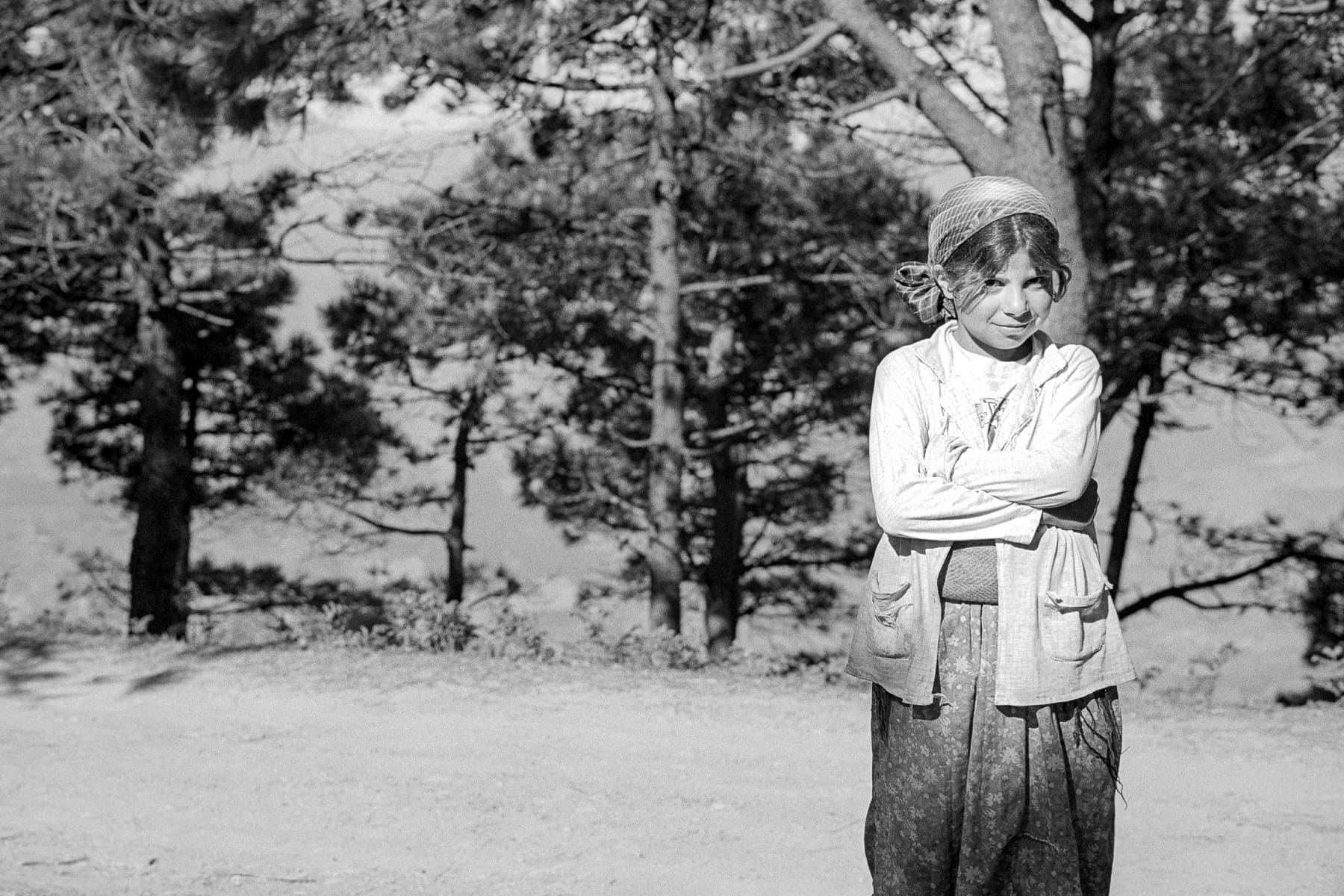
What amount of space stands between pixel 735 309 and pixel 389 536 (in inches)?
262

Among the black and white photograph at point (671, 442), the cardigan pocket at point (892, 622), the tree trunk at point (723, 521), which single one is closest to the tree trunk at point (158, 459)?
the black and white photograph at point (671, 442)

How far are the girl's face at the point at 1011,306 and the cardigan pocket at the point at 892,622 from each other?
0.50 meters

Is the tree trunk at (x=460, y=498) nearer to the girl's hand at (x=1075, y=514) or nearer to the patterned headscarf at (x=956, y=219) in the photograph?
the patterned headscarf at (x=956, y=219)

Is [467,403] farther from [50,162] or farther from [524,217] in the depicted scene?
[50,162]

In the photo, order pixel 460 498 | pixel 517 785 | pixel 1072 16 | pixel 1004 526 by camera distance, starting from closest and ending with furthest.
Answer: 1. pixel 1004 526
2. pixel 517 785
3. pixel 1072 16
4. pixel 460 498

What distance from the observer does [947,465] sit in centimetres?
251

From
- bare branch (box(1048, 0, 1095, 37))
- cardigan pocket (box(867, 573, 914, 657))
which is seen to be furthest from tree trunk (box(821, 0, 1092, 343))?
cardigan pocket (box(867, 573, 914, 657))

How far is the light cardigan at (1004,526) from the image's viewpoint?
2.44 meters

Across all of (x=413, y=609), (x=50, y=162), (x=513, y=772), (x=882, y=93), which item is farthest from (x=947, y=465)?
(x=50, y=162)

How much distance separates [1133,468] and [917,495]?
13157mm

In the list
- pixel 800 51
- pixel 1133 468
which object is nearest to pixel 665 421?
pixel 800 51

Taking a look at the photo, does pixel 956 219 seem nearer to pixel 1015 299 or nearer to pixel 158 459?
pixel 1015 299

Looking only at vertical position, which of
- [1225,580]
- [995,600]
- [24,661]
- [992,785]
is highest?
[995,600]

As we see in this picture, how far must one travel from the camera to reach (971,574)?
251cm
